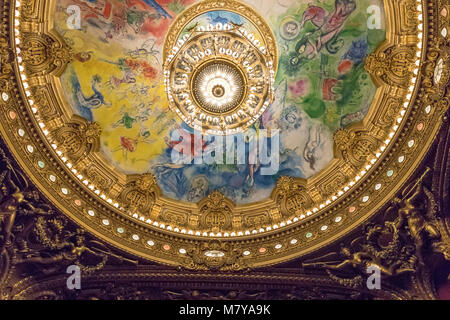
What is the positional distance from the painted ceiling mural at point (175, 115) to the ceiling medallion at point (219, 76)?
0.36m

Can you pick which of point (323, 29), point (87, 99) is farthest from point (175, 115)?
point (323, 29)

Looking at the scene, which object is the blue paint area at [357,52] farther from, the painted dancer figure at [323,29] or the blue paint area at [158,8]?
the blue paint area at [158,8]

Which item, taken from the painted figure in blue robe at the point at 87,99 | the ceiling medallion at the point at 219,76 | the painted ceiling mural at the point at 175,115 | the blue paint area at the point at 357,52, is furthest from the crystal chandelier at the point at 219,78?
the blue paint area at the point at 357,52

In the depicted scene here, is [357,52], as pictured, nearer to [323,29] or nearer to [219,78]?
[323,29]

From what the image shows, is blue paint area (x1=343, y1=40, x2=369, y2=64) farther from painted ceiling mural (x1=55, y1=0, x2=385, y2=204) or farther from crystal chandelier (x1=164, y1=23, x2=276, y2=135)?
crystal chandelier (x1=164, y1=23, x2=276, y2=135)

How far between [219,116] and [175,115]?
65.2 inches

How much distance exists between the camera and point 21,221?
16984 mm

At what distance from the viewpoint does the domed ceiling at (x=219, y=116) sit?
17.2 meters

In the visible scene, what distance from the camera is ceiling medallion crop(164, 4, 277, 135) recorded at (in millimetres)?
19734

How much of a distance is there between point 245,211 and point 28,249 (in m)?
7.40

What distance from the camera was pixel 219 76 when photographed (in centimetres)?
2030

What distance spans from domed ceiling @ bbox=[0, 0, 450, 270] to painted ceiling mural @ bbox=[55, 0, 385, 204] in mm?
48

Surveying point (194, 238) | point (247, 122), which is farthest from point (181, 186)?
point (247, 122)

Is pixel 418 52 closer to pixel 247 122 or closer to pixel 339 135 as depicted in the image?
pixel 339 135
